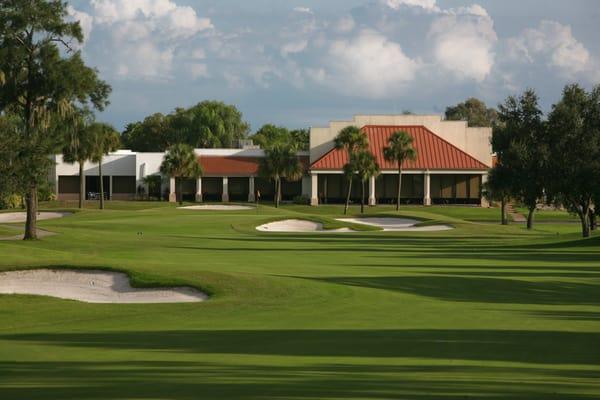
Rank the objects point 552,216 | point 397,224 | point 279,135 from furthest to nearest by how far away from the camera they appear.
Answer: point 279,135, point 552,216, point 397,224

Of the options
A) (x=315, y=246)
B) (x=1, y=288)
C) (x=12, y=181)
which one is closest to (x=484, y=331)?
(x=1, y=288)

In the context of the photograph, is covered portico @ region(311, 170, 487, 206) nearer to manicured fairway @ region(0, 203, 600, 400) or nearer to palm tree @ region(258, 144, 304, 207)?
palm tree @ region(258, 144, 304, 207)

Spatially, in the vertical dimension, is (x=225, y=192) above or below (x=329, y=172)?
below

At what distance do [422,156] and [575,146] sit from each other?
173ft

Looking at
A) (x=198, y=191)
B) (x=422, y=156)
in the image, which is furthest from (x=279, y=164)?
(x=422, y=156)

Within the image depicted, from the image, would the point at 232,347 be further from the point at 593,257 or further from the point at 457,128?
the point at 457,128

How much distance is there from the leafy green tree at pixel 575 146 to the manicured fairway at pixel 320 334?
17.4 m

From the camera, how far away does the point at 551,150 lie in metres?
53.3

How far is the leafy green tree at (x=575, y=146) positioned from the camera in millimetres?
51625

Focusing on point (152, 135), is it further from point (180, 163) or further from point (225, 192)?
point (180, 163)

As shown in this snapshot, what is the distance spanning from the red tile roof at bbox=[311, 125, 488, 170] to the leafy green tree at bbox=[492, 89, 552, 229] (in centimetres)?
4837

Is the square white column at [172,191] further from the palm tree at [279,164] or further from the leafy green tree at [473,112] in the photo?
the leafy green tree at [473,112]

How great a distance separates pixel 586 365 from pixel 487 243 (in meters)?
41.1

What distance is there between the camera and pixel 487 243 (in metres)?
53.1
